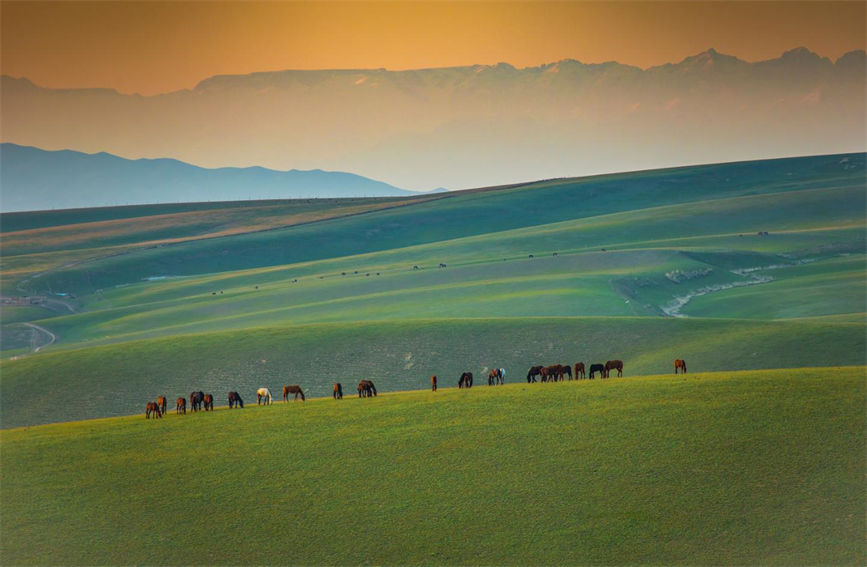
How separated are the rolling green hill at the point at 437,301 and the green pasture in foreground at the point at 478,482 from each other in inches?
777

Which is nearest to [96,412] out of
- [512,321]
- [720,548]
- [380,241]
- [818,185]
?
[512,321]

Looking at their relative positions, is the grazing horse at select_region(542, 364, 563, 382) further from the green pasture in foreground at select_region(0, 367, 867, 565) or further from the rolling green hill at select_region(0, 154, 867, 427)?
the rolling green hill at select_region(0, 154, 867, 427)

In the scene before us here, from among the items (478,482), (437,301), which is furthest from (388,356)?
(478,482)

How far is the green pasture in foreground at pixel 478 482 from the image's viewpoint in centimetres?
2567

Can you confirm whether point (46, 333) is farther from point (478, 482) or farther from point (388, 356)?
point (478, 482)

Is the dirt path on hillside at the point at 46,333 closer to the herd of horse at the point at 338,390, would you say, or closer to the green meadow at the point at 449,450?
the green meadow at the point at 449,450

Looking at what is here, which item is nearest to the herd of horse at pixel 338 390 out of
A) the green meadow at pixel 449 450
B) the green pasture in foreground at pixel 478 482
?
the green meadow at pixel 449 450

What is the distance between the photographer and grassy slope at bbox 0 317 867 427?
175 feet

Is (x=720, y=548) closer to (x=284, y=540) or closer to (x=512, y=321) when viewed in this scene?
(x=284, y=540)

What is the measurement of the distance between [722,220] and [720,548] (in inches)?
5060

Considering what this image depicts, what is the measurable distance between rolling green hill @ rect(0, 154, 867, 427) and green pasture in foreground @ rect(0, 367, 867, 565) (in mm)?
19728

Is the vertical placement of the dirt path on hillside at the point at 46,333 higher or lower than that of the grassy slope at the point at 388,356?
A: higher

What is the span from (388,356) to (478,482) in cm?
3116

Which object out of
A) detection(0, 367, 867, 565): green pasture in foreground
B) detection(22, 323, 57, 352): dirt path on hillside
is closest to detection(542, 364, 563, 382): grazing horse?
detection(0, 367, 867, 565): green pasture in foreground
